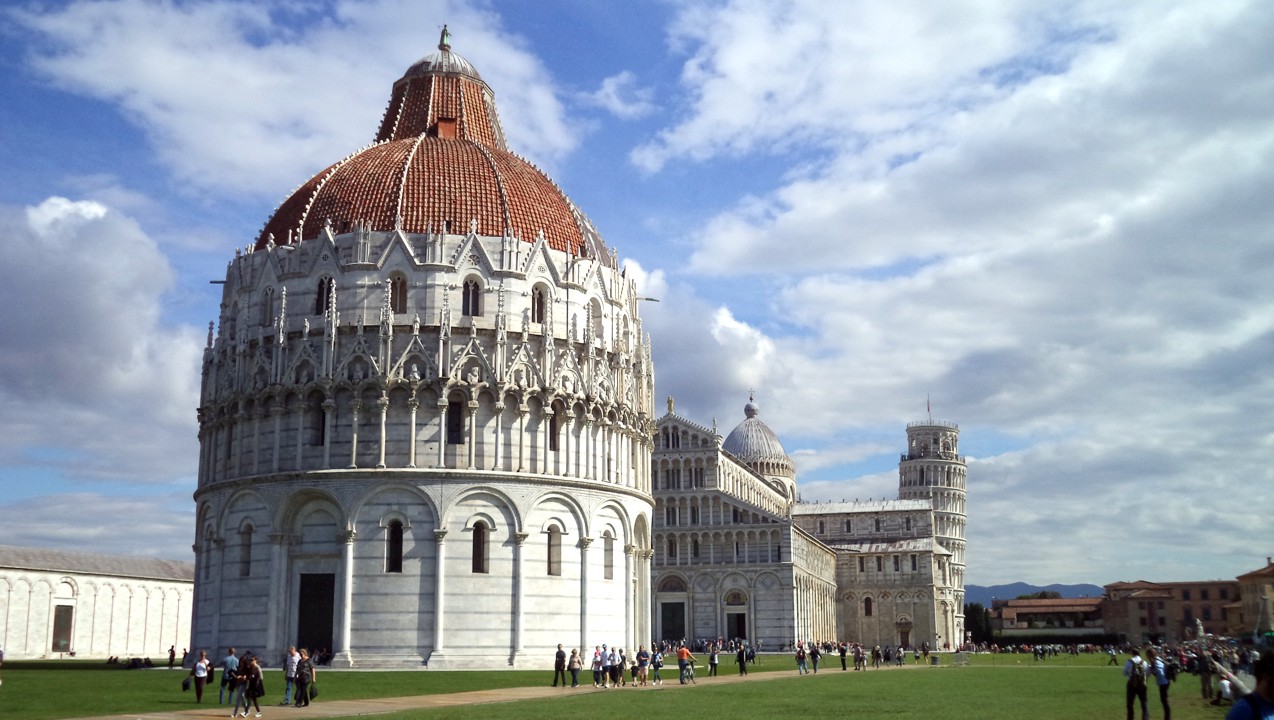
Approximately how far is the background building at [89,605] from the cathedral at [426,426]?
32.4m

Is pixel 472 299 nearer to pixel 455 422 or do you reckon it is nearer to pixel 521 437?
pixel 455 422

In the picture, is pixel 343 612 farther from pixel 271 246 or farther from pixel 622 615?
pixel 271 246

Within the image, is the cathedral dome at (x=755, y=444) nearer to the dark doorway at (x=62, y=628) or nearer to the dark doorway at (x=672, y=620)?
the dark doorway at (x=672, y=620)

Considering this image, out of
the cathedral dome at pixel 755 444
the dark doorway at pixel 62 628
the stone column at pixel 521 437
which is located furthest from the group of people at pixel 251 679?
the cathedral dome at pixel 755 444

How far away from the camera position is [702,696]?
3488 centimetres

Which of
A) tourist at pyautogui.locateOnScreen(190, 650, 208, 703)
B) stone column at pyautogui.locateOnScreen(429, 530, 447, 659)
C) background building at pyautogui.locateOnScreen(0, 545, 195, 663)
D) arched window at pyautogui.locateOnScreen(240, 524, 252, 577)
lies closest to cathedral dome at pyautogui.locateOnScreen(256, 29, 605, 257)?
arched window at pyautogui.locateOnScreen(240, 524, 252, 577)

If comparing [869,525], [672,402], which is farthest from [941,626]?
[672,402]

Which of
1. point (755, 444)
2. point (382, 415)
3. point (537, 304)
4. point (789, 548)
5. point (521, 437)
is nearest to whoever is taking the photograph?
point (382, 415)

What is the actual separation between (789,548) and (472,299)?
2106 inches

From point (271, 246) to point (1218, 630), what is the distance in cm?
14377

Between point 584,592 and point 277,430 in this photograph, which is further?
point 584,592

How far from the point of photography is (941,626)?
13100 centimetres

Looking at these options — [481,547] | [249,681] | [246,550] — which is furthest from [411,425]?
[249,681]

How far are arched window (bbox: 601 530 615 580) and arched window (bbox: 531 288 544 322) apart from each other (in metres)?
10.6
